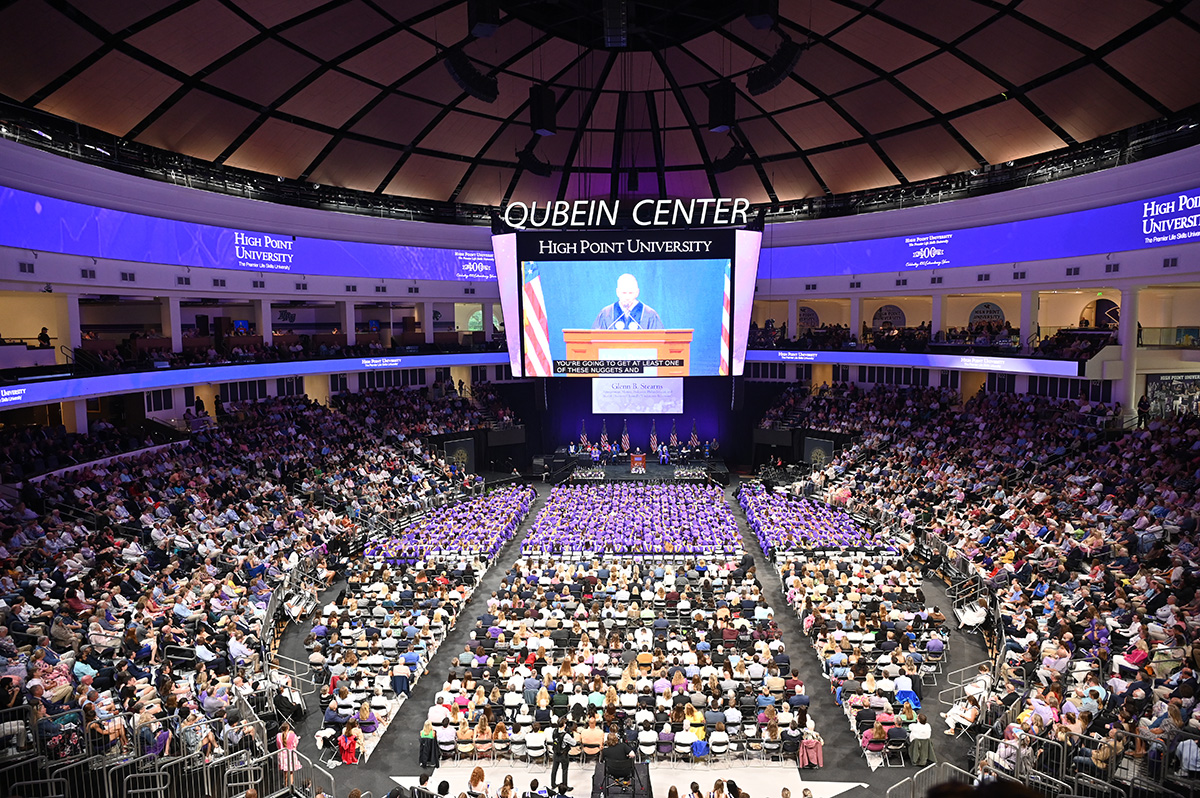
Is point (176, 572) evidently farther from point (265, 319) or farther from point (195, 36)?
point (265, 319)

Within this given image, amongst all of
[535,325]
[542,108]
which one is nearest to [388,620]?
[542,108]

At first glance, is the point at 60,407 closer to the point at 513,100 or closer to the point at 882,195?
the point at 513,100

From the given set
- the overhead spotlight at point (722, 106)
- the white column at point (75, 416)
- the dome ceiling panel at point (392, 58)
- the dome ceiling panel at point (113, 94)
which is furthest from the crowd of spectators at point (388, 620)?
the dome ceiling panel at point (392, 58)

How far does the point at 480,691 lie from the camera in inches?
613

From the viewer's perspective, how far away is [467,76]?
25953mm

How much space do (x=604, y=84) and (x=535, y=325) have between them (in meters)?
12.9

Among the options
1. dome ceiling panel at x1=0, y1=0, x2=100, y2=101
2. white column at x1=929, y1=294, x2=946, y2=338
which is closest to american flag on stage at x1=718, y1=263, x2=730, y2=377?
white column at x1=929, y1=294, x2=946, y2=338

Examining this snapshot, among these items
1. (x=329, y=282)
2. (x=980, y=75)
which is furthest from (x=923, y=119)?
(x=329, y=282)

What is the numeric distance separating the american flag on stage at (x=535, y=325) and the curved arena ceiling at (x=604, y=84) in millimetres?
8025

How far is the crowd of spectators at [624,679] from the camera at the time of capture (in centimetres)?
1448

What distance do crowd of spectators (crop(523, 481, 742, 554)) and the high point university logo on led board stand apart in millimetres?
12093

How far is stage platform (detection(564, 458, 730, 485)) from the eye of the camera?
3997 centimetres

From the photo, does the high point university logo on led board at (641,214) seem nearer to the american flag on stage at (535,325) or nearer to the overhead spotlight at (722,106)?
the american flag on stage at (535,325)

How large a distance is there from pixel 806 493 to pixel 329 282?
1039 inches
